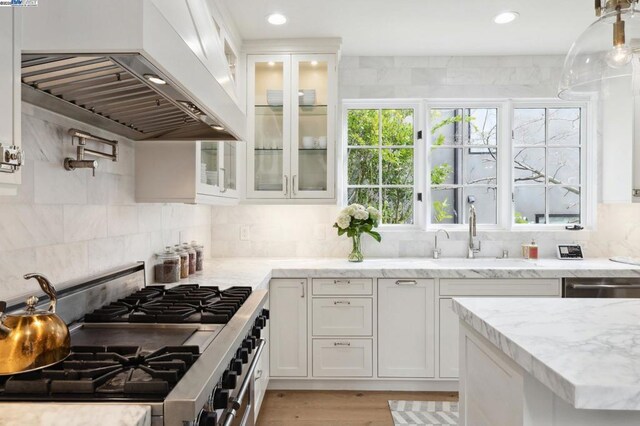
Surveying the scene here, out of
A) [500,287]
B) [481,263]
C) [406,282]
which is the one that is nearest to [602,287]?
[500,287]

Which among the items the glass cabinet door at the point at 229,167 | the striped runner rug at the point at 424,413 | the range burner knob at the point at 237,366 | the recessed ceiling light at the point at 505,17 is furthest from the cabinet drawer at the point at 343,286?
the recessed ceiling light at the point at 505,17

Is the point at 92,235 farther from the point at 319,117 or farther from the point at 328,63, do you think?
the point at 328,63

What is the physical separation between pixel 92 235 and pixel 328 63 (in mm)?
2135

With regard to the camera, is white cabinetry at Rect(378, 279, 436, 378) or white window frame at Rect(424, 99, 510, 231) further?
white window frame at Rect(424, 99, 510, 231)

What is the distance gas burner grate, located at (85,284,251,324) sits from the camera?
60.9 inches

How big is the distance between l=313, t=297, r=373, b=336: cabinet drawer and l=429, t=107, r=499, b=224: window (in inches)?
44.2

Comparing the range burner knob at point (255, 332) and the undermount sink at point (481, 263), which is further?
the undermount sink at point (481, 263)

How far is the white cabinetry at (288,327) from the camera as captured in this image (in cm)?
299

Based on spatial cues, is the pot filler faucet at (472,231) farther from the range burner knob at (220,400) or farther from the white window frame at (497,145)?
the range burner knob at (220,400)

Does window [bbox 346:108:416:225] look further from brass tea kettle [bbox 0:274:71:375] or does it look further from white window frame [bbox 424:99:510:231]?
brass tea kettle [bbox 0:274:71:375]

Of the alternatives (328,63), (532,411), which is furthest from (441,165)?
(532,411)

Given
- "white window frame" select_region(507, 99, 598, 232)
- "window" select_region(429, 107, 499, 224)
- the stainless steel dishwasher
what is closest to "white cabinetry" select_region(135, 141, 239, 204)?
"window" select_region(429, 107, 499, 224)

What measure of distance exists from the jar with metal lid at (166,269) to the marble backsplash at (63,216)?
0.27 ft

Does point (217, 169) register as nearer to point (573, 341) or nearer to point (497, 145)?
point (573, 341)
